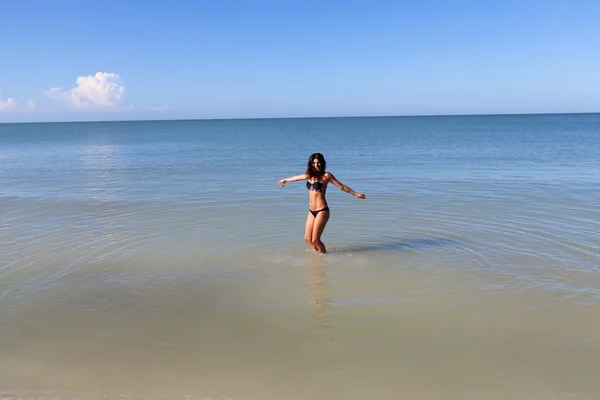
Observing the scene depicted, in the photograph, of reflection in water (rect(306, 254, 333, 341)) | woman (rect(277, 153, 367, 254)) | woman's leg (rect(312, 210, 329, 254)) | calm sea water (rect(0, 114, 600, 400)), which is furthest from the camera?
woman's leg (rect(312, 210, 329, 254))

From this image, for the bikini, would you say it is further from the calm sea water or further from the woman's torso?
the calm sea water

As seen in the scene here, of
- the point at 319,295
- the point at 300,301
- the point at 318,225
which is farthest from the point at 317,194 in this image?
the point at 300,301

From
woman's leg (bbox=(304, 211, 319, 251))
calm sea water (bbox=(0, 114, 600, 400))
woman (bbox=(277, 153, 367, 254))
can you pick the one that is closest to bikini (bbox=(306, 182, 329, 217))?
woman (bbox=(277, 153, 367, 254))

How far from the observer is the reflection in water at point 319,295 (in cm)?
683

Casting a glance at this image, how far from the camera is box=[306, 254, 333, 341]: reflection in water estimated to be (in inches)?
269

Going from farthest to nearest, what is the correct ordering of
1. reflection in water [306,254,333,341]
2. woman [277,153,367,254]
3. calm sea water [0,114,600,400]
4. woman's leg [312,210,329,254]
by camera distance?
woman's leg [312,210,329,254] → woman [277,153,367,254] → reflection in water [306,254,333,341] → calm sea water [0,114,600,400]

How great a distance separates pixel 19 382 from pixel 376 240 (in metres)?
7.74

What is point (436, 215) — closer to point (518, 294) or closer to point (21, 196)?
point (518, 294)

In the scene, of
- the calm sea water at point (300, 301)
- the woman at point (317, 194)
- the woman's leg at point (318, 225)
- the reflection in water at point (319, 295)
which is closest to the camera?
the calm sea water at point (300, 301)

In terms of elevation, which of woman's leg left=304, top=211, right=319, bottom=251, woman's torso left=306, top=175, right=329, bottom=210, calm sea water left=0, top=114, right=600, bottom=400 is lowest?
calm sea water left=0, top=114, right=600, bottom=400

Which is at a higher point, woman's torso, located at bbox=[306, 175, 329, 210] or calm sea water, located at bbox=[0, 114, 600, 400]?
woman's torso, located at bbox=[306, 175, 329, 210]

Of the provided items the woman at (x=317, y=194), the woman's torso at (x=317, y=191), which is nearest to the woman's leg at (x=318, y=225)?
the woman at (x=317, y=194)

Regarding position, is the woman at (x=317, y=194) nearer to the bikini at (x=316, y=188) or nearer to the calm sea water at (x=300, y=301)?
the bikini at (x=316, y=188)

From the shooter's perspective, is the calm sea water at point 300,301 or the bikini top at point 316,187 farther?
the bikini top at point 316,187
